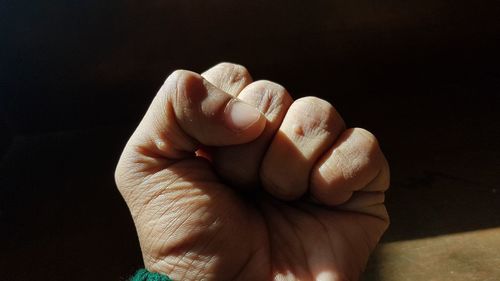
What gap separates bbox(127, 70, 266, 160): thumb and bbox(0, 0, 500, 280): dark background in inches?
18.1

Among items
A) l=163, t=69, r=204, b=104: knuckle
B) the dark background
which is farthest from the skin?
the dark background

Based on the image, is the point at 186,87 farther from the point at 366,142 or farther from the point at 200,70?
the point at 200,70

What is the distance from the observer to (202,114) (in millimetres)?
421

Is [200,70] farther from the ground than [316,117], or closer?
closer

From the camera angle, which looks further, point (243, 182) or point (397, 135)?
point (397, 135)

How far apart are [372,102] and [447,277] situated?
1.80 feet

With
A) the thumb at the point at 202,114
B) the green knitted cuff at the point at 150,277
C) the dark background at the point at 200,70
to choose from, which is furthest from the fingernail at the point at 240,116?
the dark background at the point at 200,70

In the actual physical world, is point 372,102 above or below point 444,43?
below

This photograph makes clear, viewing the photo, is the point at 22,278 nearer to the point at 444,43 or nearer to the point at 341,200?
the point at 341,200

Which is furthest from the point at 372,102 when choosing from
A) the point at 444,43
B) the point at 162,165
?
the point at 162,165

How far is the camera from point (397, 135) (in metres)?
1.03

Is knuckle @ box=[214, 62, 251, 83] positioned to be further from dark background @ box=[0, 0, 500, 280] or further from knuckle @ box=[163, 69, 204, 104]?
dark background @ box=[0, 0, 500, 280]

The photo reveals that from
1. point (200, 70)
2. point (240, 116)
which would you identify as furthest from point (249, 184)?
point (200, 70)

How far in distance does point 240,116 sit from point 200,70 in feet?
2.37
